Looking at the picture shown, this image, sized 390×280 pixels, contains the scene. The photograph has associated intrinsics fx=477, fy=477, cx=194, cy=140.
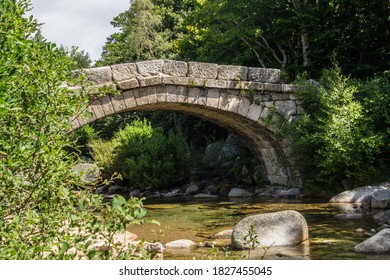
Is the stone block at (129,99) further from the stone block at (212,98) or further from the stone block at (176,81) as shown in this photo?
the stone block at (212,98)

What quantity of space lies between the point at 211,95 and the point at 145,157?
5.11m

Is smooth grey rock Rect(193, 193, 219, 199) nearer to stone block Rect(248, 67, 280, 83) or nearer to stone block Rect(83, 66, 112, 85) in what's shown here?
stone block Rect(248, 67, 280, 83)

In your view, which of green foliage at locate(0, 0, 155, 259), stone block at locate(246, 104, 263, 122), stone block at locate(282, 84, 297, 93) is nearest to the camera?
green foliage at locate(0, 0, 155, 259)

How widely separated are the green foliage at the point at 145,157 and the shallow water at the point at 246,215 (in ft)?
9.33

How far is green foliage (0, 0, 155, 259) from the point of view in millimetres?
2006

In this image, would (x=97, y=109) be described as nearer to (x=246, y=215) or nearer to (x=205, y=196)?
(x=246, y=215)

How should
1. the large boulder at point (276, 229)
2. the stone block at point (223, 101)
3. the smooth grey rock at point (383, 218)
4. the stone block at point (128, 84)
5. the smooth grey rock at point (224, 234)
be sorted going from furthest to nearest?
the stone block at point (223, 101) < the stone block at point (128, 84) < the smooth grey rock at point (383, 218) < the smooth grey rock at point (224, 234) < the large boulder at point (276, 229)

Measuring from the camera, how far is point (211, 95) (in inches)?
399

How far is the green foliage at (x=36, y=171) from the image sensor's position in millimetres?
2006

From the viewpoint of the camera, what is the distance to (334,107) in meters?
9.53

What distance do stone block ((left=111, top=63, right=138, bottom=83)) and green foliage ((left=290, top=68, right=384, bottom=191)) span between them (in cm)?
365

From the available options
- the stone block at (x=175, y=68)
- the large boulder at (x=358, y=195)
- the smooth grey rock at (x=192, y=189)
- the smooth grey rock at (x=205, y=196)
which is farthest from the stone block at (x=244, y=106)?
the smooth grey rock at (x=192, y=189)

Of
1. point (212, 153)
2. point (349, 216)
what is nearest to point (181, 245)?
point (349, 216)

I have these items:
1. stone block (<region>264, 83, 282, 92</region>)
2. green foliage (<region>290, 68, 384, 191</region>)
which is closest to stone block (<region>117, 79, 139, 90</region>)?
stone block (<region>264, 83, 282, 92</region>)
